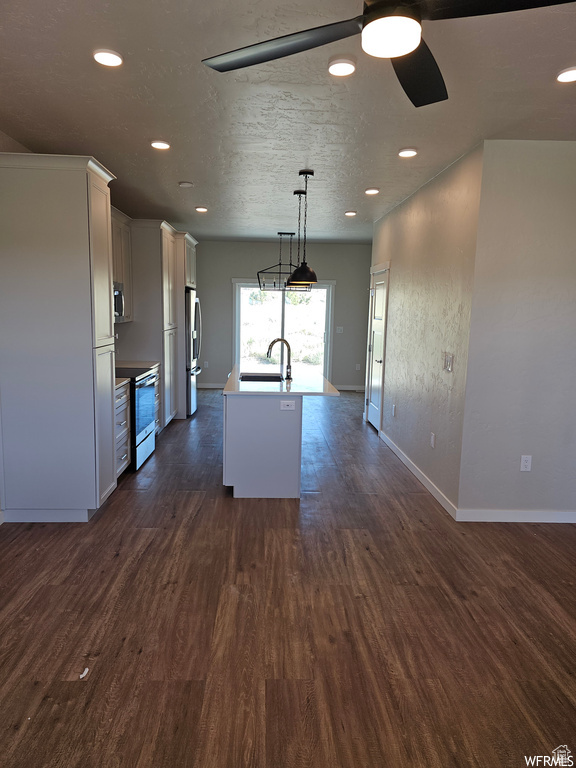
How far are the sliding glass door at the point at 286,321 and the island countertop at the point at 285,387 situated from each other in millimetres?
4457

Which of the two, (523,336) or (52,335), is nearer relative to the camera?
(52,335)

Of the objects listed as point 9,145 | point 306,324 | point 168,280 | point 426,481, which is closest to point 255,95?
point 9,145

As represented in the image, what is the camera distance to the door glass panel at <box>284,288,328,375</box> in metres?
9.06

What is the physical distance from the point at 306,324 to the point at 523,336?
589 cm

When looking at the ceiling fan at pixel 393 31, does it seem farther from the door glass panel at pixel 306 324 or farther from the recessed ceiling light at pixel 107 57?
the door glass panel at pixel 306 324

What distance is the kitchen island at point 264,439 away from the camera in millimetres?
3926

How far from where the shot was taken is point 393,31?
1.35 metres

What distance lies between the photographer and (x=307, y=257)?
8930mm

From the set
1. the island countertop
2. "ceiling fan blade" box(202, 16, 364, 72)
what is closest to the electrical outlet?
the island countertop

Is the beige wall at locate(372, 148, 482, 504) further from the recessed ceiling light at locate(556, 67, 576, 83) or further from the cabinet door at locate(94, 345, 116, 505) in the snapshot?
the cabinet door at locate(94, 345, 116, 505)

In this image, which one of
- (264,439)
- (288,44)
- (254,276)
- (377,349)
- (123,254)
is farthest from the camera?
(254,276)

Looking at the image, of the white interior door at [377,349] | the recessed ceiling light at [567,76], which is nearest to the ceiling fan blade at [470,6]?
the recessed ceiling light at [567,76]

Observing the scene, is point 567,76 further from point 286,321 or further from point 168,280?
point 286,321

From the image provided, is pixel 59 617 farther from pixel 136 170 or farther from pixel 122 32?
pixel 136 170
